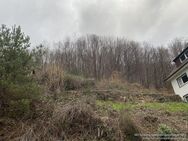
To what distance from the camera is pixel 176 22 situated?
3216cm

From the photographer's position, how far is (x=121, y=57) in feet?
111

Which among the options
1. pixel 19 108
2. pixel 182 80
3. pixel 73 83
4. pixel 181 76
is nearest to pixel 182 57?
pixel 181 76

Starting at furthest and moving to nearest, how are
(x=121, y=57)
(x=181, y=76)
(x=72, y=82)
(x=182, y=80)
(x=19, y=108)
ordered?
(x=121, y=57) → (x=181, y=76) → (x=182, y=80) → (x=72, y=82) → (x=19, y=108)

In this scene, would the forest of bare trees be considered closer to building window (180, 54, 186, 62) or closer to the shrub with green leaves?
building window (180, 54, 186, 62)

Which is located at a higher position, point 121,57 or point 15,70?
point 121,57

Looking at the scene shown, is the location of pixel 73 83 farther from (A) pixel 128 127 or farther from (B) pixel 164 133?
(B) pixel 164 133

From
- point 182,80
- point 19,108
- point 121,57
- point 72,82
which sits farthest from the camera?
point 121,57

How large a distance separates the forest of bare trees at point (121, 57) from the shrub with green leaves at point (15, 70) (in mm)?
21990

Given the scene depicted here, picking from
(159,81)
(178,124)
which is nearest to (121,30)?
(159,81)

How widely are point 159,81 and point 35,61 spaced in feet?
91.2

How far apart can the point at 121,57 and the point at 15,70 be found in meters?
28.8

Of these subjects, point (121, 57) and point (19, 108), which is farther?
point (121, 57)

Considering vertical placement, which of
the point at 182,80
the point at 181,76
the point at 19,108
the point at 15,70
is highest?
the point at 181,76

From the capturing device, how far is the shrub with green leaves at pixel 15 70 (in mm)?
5906
